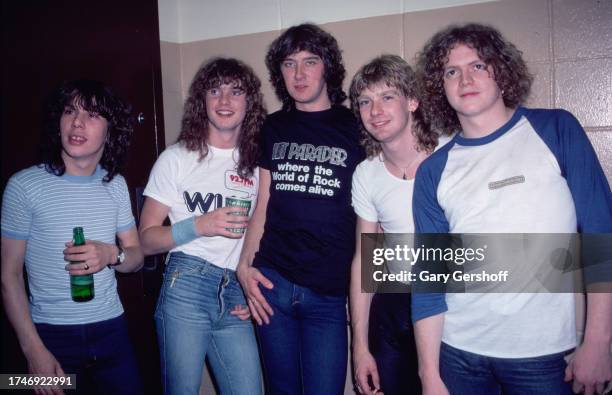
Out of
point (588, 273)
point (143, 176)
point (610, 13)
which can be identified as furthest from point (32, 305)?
point (610, 13)

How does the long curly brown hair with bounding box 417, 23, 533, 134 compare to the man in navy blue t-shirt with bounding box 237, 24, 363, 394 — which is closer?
the long curly brown hair with bounding box 417, 23, 533, 134

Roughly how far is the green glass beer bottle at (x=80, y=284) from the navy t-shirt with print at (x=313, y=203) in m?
0.56

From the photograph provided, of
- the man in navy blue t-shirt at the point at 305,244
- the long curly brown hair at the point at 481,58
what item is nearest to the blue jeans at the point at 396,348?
the man in navy blue t-shirt at the point at 305,244

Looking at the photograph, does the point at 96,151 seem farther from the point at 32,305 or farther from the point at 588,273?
the point at 588,273

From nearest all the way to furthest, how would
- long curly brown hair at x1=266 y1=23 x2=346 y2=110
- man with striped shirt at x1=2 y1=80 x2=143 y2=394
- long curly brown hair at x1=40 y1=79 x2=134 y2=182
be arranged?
man with striped shirt at x1=2 y1=80 x2=143 y2=394
long curly brown hair at x1=40 y1=79 x2=134 y2=182
long curly brown hair at x1=266 y1=23 x2=346 y2=110

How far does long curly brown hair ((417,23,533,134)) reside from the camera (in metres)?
1.21

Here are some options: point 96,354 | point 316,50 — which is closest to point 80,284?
point 96,354

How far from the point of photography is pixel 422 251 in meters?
1.22

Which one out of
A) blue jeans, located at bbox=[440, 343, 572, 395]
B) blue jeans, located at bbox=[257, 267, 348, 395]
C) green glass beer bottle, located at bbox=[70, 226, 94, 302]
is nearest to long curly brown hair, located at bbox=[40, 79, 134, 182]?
green glass beer bottle, located at bbox=[70, 226, 94, 302]

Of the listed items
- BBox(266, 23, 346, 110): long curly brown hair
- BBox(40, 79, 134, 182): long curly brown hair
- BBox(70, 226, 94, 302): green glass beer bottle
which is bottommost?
BBox(70, 226, 94, 302): green glass beer bottle

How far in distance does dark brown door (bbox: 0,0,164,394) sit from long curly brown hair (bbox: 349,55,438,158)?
3.37 feet

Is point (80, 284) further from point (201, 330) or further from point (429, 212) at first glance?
point (429, 212)

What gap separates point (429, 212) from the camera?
4.00ft

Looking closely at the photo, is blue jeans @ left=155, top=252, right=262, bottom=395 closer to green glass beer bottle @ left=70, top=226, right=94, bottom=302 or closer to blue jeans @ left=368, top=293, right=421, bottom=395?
green glass beer bottle @ left=70, top=226, right=94, bottom=302
